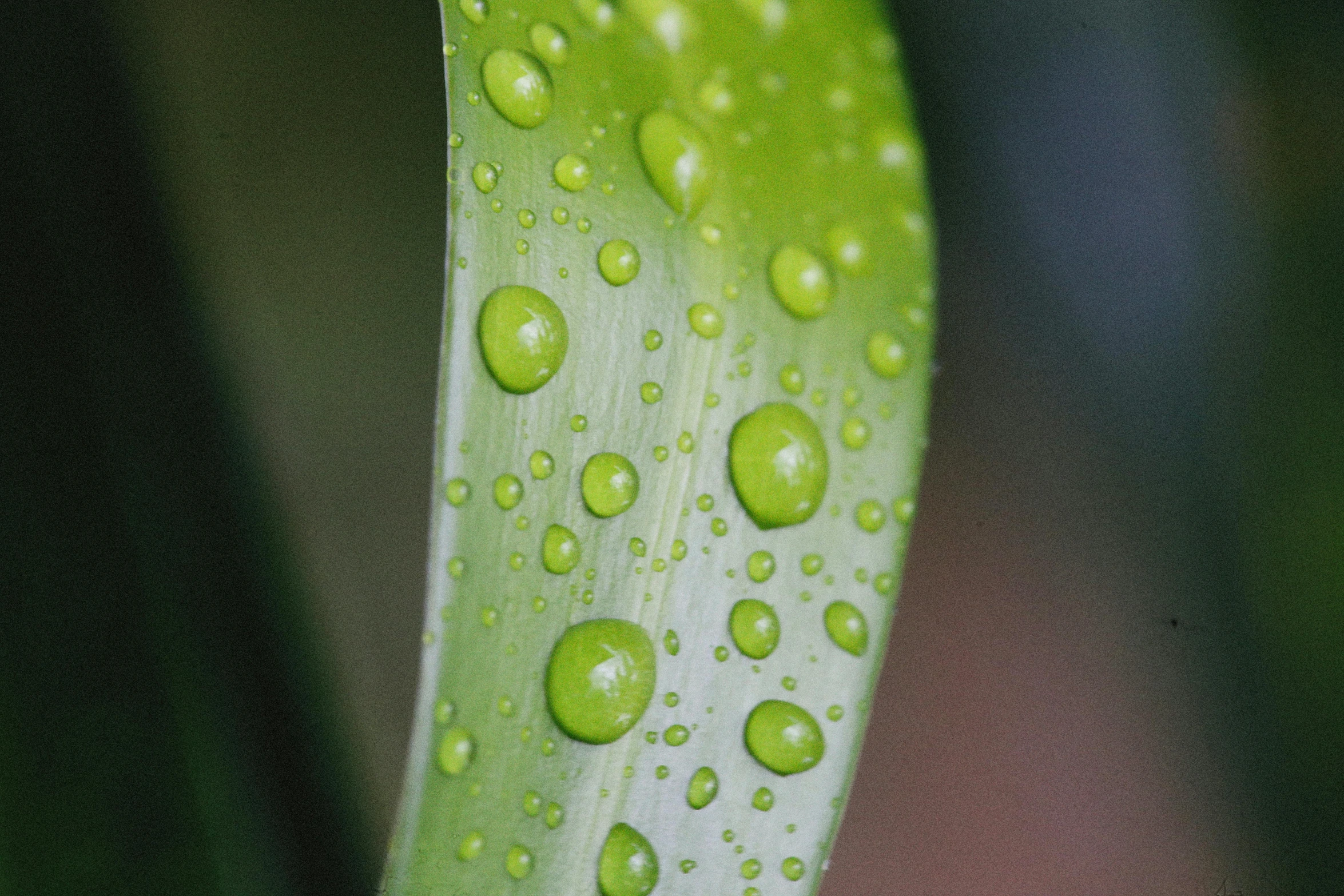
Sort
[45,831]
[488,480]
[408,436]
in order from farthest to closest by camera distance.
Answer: [408,436]
[45,831]
[488,480]

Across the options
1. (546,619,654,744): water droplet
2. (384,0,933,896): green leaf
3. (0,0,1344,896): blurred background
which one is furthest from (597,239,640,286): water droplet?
(0,0,1344,896): blurred background

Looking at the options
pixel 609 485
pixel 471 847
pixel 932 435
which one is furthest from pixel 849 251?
pixel 932 435

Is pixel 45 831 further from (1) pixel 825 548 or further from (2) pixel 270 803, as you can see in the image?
(1) pixel 825 548

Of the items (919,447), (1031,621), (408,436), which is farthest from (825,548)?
(408,436)

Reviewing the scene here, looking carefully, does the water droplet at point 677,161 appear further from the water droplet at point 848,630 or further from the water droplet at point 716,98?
the water droplet at point 848,630

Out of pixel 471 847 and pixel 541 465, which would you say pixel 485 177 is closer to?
pixel 541 465

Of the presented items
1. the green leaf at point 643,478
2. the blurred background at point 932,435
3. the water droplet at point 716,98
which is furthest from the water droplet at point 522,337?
the blurred background at point 932,435

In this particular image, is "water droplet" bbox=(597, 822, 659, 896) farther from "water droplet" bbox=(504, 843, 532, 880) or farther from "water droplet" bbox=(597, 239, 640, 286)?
"water droplet" bbox=(597, 239, 640, 286)
